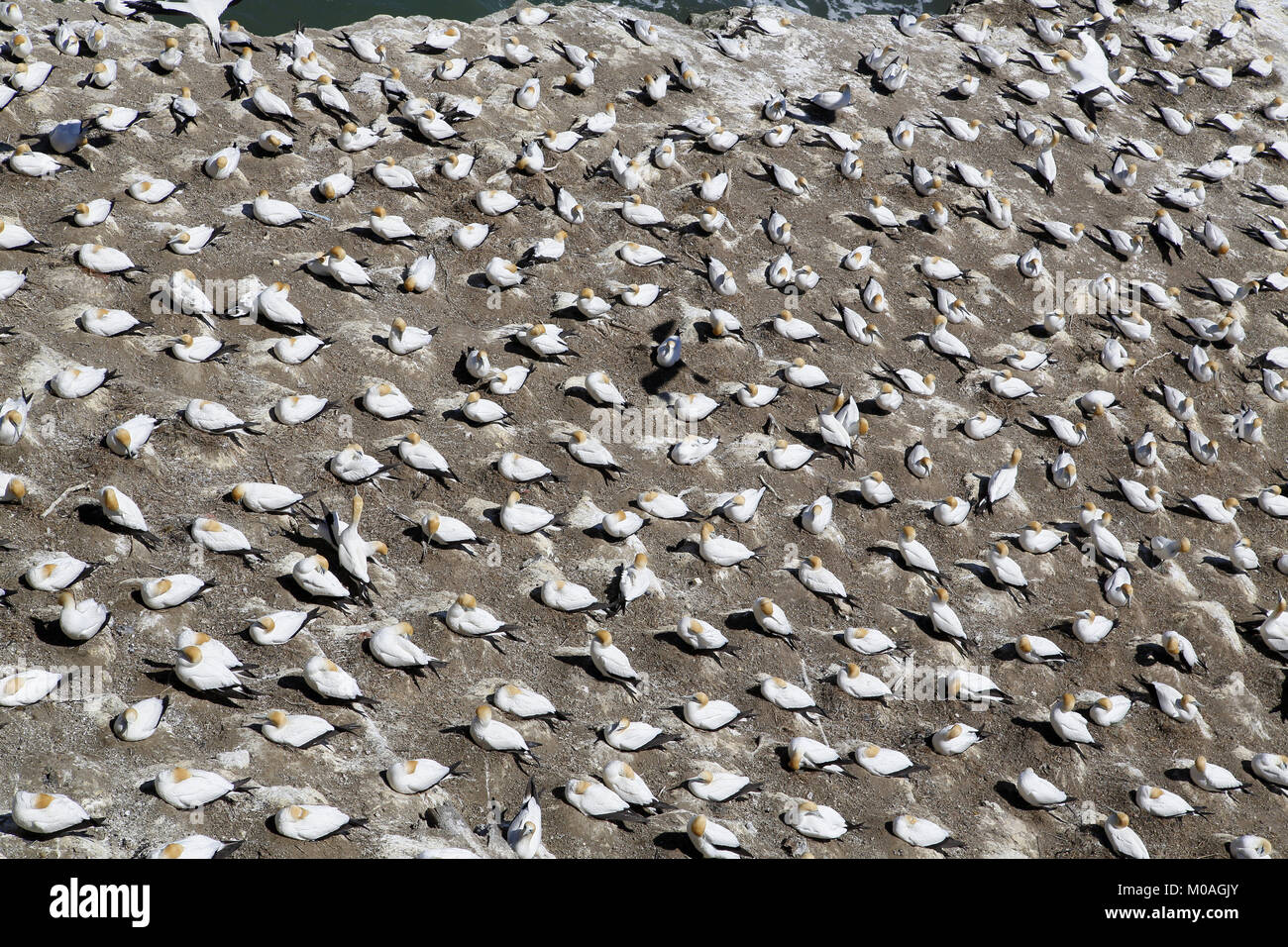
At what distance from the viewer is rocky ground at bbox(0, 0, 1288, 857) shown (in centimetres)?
1205

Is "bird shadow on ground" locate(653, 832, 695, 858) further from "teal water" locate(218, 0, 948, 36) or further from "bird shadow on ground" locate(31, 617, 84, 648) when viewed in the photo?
"teal water" locate(218, 0, 948, 36)

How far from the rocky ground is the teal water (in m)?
7.01

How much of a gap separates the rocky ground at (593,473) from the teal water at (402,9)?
23.0 feet

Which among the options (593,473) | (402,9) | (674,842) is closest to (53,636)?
(674,842)

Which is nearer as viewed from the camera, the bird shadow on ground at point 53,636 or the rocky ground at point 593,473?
the bird shadow on ground at point 53,636

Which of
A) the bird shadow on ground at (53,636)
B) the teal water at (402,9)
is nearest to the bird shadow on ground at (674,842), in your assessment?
the bird shadow on ground at (53,636)

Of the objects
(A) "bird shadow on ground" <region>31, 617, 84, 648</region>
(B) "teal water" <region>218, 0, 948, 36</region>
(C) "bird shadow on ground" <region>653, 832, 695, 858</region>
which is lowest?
(C) "bird shadow on ground" <region>653, 832, 695, 858</region>

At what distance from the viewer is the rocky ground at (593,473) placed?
39.5 ft

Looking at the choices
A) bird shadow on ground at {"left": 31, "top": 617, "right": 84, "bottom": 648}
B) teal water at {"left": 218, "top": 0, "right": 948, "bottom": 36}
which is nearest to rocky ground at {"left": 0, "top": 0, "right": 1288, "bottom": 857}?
bird shadow on ground at {"left": 31, "top": 617, "right": 84, "bottom": 648}

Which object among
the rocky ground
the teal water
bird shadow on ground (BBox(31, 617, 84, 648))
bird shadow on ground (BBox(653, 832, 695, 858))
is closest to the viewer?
bird shadow on ground (BBox(31, 617, 84, 648))

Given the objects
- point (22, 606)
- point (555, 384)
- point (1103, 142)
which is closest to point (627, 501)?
point (555, 384)

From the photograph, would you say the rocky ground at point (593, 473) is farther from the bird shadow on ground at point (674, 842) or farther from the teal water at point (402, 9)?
the teal water at point (402, 9)
